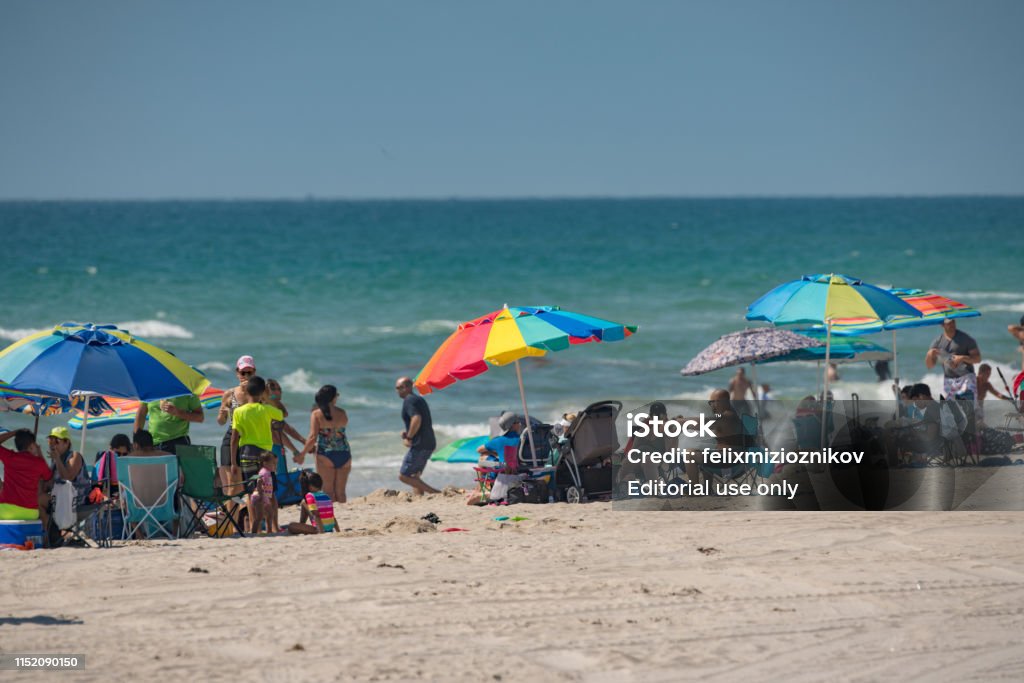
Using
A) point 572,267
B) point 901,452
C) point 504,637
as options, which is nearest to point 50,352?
point 504,637

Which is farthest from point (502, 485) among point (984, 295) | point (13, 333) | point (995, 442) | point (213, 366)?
point (984, 295)

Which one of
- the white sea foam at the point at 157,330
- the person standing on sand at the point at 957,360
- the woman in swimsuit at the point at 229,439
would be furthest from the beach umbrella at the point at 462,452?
the white sea foam at the point at 157,330

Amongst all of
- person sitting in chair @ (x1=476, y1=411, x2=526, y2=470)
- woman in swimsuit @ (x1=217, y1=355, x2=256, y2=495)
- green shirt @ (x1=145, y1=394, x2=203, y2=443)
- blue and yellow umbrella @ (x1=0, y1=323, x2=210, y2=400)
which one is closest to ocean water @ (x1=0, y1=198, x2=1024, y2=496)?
person sitting in chair @ (x1=476, y1=411, x2=526, y2=470)

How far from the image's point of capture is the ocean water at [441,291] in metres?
20.1

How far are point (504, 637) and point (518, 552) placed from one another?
5.08 ft

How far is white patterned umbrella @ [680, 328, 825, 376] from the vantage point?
10.2m

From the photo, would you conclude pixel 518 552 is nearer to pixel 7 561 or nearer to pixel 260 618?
pixel 260 618

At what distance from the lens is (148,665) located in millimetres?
5332

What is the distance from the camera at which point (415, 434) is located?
1088 cm

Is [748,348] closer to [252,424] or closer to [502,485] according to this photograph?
[502,485]

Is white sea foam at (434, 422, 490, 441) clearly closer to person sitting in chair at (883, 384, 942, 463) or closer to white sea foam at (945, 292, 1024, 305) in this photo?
person sitting in chair at (883, 384, 942, 463)

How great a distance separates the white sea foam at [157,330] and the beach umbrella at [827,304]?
1901 centimetres

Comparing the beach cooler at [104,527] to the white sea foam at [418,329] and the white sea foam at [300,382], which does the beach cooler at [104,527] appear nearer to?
the white sea foam at [300,382]

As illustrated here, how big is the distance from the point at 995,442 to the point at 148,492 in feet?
22.5
